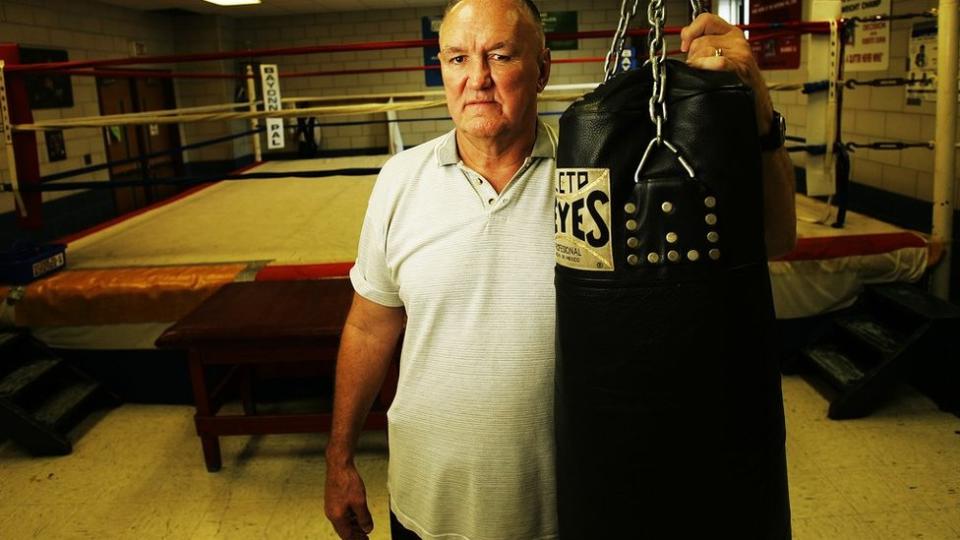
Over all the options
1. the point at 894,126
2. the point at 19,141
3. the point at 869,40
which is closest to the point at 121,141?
the point at 19,141

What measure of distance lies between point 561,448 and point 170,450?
2.18 meters

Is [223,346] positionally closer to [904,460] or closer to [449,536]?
[449,536]

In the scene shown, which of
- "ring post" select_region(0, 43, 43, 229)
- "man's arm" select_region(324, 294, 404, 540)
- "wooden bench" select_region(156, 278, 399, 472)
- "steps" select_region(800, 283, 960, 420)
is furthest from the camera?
"ring post" select_region(0, 43, 43, 229)

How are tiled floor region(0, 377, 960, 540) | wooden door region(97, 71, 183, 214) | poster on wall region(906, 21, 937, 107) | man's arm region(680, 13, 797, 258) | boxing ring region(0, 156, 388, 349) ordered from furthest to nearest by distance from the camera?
wooden door region(97, 71, 183, 214), poster on wall region(906, 21, 937, 107), boxing ring region(0, 156, 388, 349), tiled floor region(0, 377, 960, 540), man's arm region(680, 13, 797, 258)

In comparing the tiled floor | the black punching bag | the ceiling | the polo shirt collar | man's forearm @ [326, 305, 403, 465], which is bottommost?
the tiled floor

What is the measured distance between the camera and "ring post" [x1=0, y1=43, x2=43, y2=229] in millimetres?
3020

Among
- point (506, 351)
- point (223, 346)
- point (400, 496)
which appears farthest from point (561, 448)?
point (223, 346)

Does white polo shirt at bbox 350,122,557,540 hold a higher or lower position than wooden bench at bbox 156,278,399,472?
higher

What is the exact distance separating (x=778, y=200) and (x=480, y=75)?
0.47m

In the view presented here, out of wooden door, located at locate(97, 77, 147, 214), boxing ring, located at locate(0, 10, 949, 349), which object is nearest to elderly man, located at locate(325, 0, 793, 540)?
boxing ring, located at locate(0, 10, 949, 349)

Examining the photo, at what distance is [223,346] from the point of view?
2.33 metres

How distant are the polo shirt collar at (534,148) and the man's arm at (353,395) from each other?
0.31 m

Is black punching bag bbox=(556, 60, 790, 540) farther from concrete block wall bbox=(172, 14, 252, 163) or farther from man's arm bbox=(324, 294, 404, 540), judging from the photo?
concrete block wall bbox=(172, 14, 252, 163)

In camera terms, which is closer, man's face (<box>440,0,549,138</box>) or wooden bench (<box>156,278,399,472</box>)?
man's face (<box>440,0,549,138</box>)
